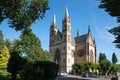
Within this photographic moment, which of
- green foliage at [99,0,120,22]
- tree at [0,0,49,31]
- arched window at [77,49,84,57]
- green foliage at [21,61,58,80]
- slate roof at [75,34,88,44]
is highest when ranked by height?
slate roof at [75,34,88,44]

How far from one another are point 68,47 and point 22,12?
81.2 metres

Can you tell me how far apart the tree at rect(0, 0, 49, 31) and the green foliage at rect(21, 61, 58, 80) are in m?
4.41

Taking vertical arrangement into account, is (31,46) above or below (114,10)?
above

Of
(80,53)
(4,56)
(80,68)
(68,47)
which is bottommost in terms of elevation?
(80,68)

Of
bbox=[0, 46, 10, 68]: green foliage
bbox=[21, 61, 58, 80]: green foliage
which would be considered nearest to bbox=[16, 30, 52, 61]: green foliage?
bbox=[0, 46, 10, 68]: green foliage

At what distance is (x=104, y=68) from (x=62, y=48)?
35043mm

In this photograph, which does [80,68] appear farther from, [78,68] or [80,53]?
[80,53]

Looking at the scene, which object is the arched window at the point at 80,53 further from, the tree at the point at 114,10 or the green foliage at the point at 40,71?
the tree at the point at 114,10

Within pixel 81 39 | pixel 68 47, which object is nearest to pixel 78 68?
pixel 68 47

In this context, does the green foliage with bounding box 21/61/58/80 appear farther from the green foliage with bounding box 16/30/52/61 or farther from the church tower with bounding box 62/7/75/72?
the church tower with bounding box 62/7/75/72

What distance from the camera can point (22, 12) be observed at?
76.8ft

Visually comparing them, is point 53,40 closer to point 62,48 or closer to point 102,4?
point 62,48

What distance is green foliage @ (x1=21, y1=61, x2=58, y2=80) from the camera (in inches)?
871

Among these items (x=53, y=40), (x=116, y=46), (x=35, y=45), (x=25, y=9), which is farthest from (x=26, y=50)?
(x=53, y=40)
